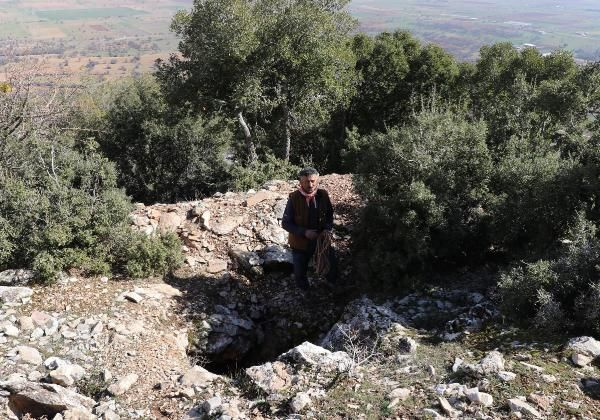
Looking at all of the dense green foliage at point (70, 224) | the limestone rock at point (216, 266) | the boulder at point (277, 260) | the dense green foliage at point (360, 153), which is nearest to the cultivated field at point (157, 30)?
the dense green foliage at point (360, 153)

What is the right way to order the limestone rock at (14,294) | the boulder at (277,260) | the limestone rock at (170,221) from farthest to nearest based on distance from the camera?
the limestone rock at (170,221)
the boulder at (277,260)
the limestone rock at (14,294)

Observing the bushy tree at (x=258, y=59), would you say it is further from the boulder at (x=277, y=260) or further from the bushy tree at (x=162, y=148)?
the boulder at (x=277, y=260)

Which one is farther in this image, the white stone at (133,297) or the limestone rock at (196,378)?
the white stone at (133,297)

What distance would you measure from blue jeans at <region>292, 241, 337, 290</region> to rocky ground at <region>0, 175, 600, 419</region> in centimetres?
26

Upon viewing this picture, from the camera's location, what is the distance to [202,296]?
7500mm

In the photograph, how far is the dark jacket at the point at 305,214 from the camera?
6.90 metres

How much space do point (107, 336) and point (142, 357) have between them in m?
0.66

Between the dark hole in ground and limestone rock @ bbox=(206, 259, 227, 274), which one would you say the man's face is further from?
limestone rock @ bbox=(206, 259, 227, 274)

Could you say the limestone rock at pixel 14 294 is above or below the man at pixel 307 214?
below

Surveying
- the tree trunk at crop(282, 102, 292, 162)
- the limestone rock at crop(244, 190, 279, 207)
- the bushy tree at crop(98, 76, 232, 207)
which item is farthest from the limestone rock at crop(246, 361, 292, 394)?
the bushy tree at crop(98, 76, 232, 207)

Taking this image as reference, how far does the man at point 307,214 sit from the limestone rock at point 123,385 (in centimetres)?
290

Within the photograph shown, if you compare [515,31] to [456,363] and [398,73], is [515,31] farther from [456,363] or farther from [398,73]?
[456,363]

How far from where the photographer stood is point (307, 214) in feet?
22.8

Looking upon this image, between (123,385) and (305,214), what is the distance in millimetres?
3350
